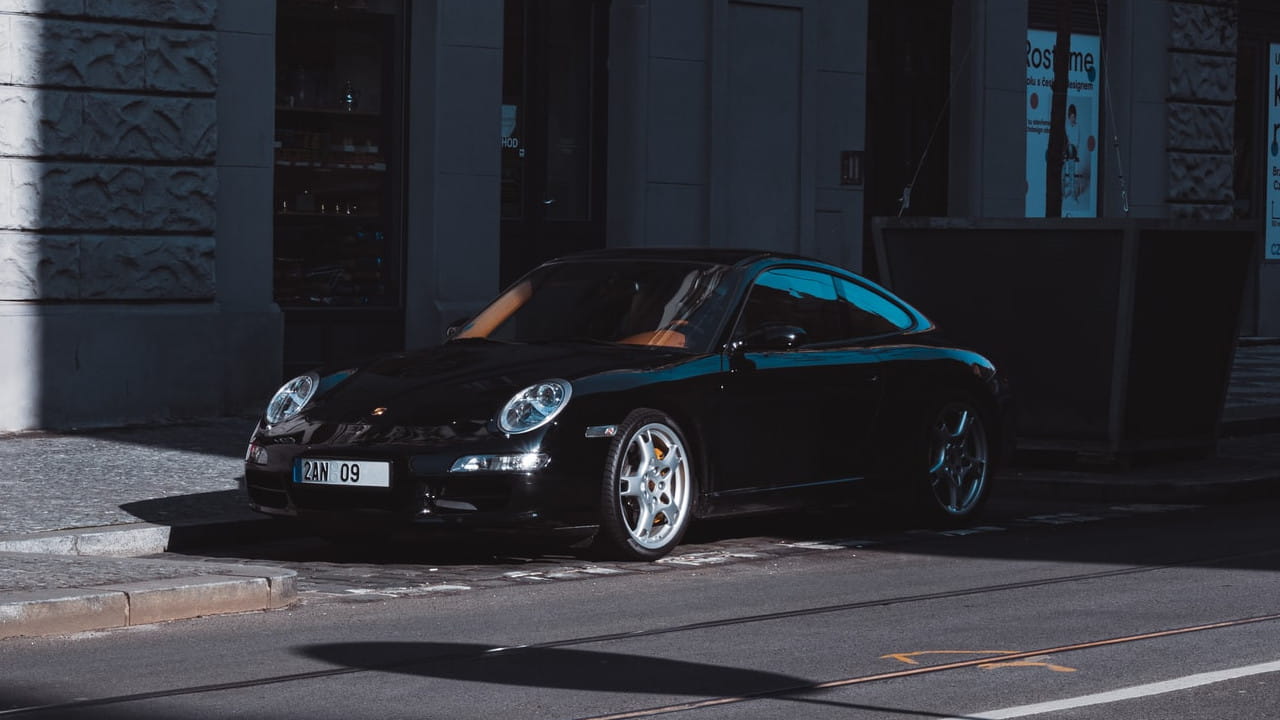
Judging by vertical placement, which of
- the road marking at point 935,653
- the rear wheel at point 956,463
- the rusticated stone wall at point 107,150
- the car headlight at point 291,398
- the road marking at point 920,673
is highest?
the rusticated stone wall at point 107,150

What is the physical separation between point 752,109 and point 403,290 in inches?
167

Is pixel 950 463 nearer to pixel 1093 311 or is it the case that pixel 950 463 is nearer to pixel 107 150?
pixel 1093 311

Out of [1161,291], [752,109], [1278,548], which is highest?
[752,109]

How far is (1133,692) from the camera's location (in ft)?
19.7

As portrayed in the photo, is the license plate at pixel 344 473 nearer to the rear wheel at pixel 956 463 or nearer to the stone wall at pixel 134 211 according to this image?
the rear wheel at pixel 956 463

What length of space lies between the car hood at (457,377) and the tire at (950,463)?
1699mm

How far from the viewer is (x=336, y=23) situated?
16.6m

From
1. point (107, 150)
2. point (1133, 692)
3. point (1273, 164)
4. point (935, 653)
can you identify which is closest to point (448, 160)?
point (107, 150)

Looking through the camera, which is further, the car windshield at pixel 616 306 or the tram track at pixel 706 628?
the car windshield at pixel 616 306

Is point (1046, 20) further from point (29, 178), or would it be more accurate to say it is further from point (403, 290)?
point (29, 178)

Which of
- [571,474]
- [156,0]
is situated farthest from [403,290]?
[571,474]

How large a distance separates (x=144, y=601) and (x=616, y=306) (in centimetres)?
306

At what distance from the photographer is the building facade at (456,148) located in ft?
46.4

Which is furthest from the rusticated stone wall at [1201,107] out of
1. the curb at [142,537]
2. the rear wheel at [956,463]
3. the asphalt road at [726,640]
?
the curb at [142,537]
